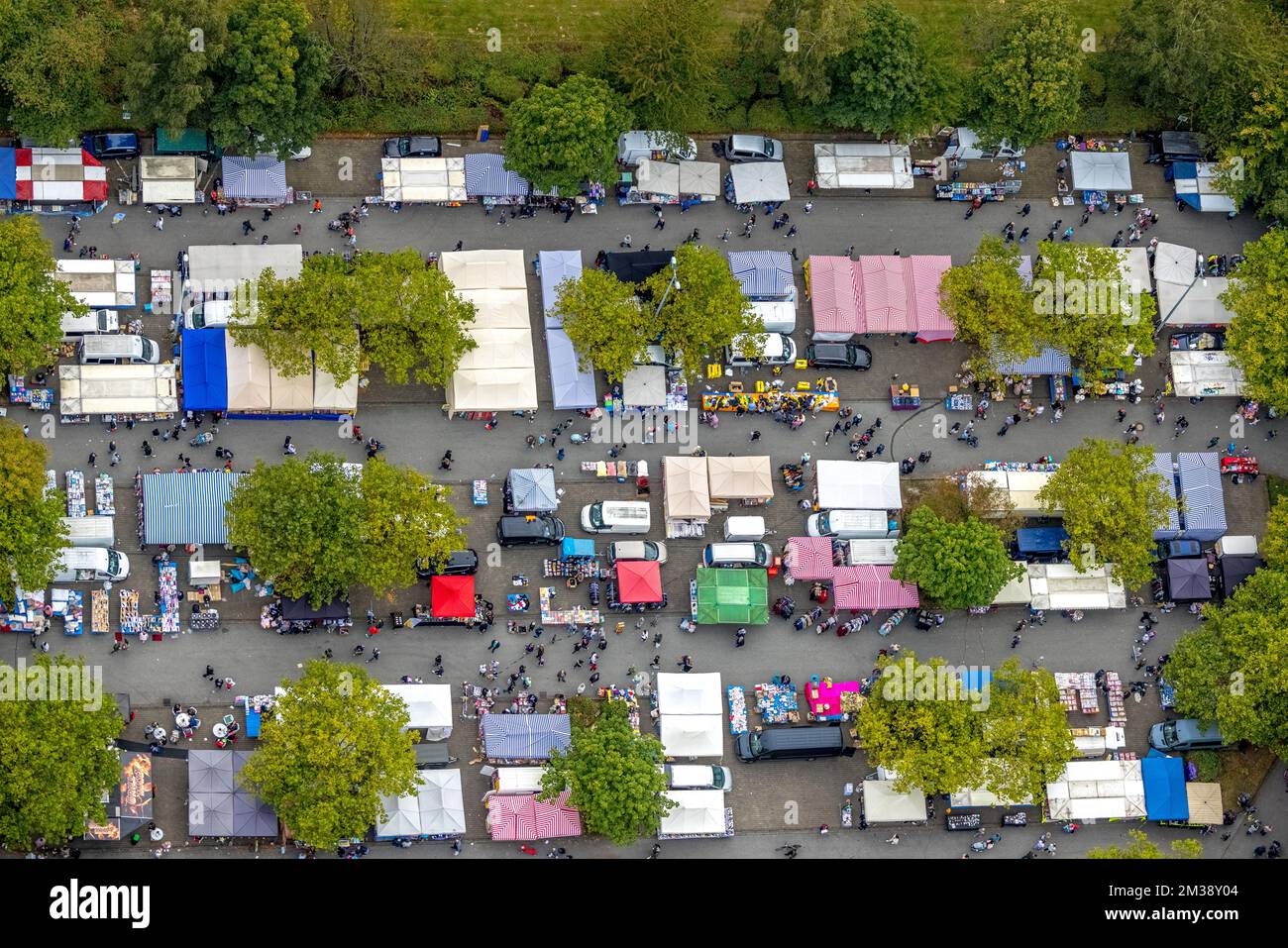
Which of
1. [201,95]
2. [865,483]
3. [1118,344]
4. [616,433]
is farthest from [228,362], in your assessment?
[1118,344]

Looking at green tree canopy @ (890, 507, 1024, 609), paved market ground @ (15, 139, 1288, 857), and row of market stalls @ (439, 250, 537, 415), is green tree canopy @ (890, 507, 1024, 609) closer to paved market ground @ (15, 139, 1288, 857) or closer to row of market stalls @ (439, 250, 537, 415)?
paved market ground @ (15, 139, 1288, 857)

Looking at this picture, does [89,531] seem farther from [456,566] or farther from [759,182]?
[759,182]

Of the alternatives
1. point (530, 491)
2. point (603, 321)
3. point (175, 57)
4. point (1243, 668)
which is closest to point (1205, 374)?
point (1243, 668)

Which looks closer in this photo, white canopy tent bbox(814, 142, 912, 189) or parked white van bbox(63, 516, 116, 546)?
parked white van bbox(63, 516, 116, 546)

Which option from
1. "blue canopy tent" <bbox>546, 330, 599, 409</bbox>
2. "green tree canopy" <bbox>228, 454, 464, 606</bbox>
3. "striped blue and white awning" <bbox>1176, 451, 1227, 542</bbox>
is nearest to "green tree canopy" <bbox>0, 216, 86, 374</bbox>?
"green tree canopy" <bbox>228, 454, 464, 606</bbox>

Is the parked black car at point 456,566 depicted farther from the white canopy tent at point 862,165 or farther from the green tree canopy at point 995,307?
the green tree canopy at point 995,307

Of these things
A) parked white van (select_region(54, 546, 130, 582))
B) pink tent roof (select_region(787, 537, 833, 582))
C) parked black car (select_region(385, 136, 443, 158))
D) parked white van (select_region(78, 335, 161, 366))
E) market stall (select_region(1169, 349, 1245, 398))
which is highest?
parked black car (select_region(385, 136, 443, 158))
